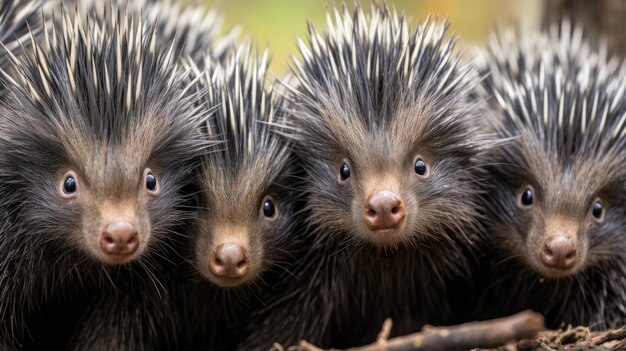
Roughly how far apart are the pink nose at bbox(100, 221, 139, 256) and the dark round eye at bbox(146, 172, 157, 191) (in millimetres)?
392

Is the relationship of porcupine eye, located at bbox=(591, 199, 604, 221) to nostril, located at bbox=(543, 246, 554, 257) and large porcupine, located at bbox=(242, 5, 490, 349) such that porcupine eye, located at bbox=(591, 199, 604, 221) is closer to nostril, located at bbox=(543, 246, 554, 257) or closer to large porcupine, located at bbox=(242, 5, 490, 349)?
nostril, located at bbox=(543, 246, 554, 257)

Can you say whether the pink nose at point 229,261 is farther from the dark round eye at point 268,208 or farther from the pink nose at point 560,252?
the pink nose at point 560,252

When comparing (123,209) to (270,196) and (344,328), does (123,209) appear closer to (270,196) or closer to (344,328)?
(270,196)

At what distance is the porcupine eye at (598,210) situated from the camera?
4.82 metres

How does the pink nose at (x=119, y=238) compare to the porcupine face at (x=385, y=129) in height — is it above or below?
below

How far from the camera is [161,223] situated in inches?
167

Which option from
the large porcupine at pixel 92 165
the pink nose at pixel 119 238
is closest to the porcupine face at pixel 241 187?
the large porcupine at pixel 92 165

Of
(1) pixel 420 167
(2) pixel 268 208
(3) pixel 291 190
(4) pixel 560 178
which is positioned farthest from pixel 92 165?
(4) pixel 560 178

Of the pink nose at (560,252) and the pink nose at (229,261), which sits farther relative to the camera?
the pink nose at (560,252)

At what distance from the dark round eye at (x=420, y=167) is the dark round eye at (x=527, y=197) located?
681 mm

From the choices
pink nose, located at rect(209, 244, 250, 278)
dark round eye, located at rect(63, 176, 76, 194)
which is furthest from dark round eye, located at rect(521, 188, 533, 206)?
dark round eye, located at rect(63, 176, 76, 194)

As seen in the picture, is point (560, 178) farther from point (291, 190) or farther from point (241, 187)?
point (241, 187)

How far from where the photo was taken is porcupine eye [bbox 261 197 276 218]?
14.8 ft

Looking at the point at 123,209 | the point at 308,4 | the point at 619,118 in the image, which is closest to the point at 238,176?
the point at 123,209
